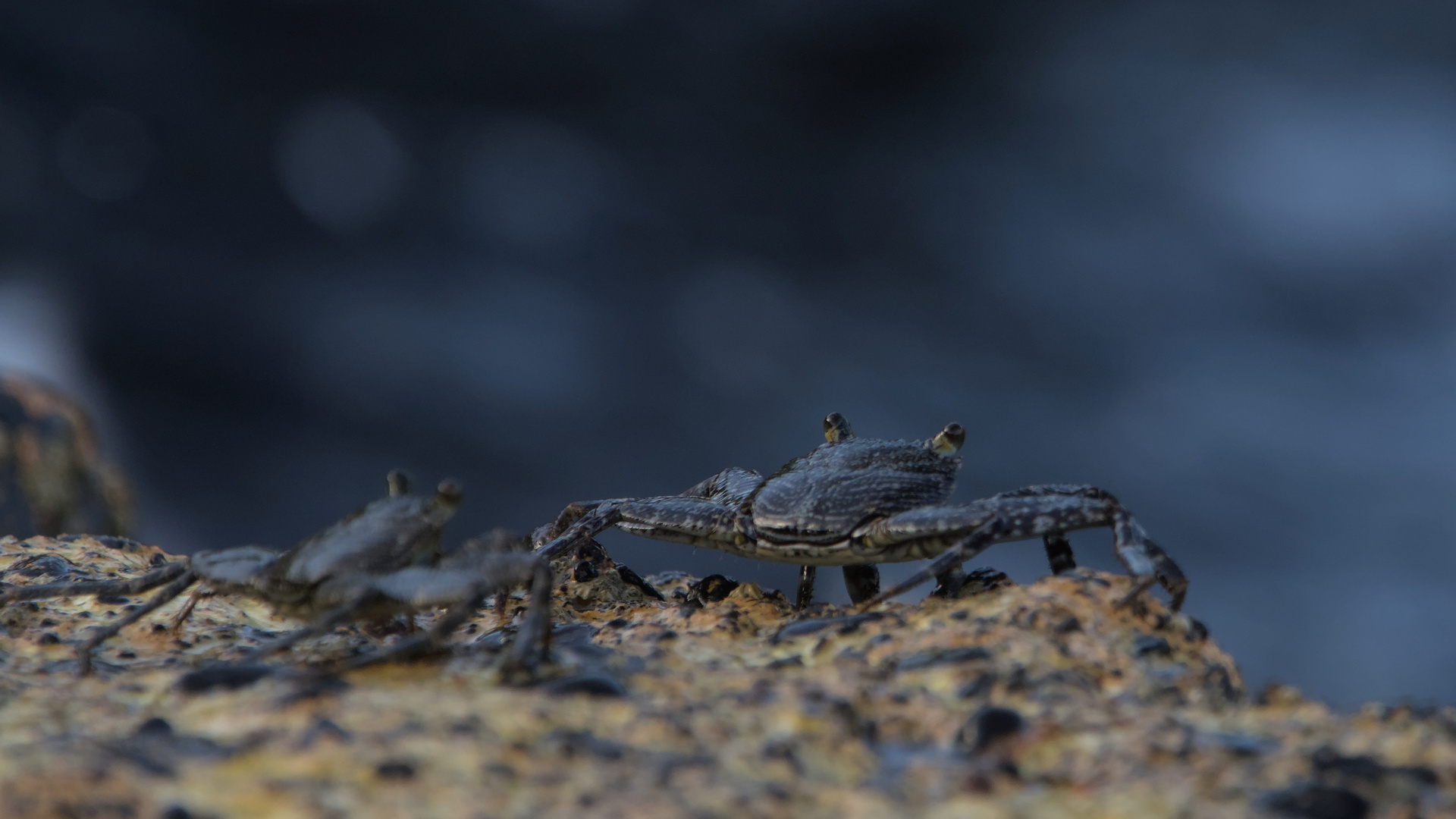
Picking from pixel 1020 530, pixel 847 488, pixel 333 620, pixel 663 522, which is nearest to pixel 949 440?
pixel 847 488

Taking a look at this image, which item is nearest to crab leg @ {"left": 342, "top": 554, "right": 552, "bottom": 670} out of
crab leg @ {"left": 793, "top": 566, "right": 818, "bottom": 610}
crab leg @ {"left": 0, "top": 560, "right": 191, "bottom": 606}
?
crab leg @ {"left": 0, "top": 560, "right": 191, "bottom": 606}

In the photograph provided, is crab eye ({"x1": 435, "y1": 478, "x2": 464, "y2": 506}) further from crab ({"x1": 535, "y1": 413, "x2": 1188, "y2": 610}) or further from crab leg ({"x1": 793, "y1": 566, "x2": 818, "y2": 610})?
crab leg ({"x1": 793, "y1": 566, "x2": 818, "y2": 610})

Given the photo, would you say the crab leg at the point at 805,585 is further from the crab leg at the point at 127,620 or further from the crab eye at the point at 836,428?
the crab leg at the point at 127,620

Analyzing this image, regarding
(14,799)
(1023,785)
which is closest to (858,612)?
(1023,785)

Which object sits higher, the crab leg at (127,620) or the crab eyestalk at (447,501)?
the crab eyestalk at (447,501)

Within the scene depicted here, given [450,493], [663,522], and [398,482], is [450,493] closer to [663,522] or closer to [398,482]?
[398,482]

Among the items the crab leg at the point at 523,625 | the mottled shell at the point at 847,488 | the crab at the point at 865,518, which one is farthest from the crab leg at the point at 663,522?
the crab leg at the point at 523,625

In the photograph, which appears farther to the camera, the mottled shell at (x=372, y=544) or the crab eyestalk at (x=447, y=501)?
the crab eyestalk at (x=447, y=501)
